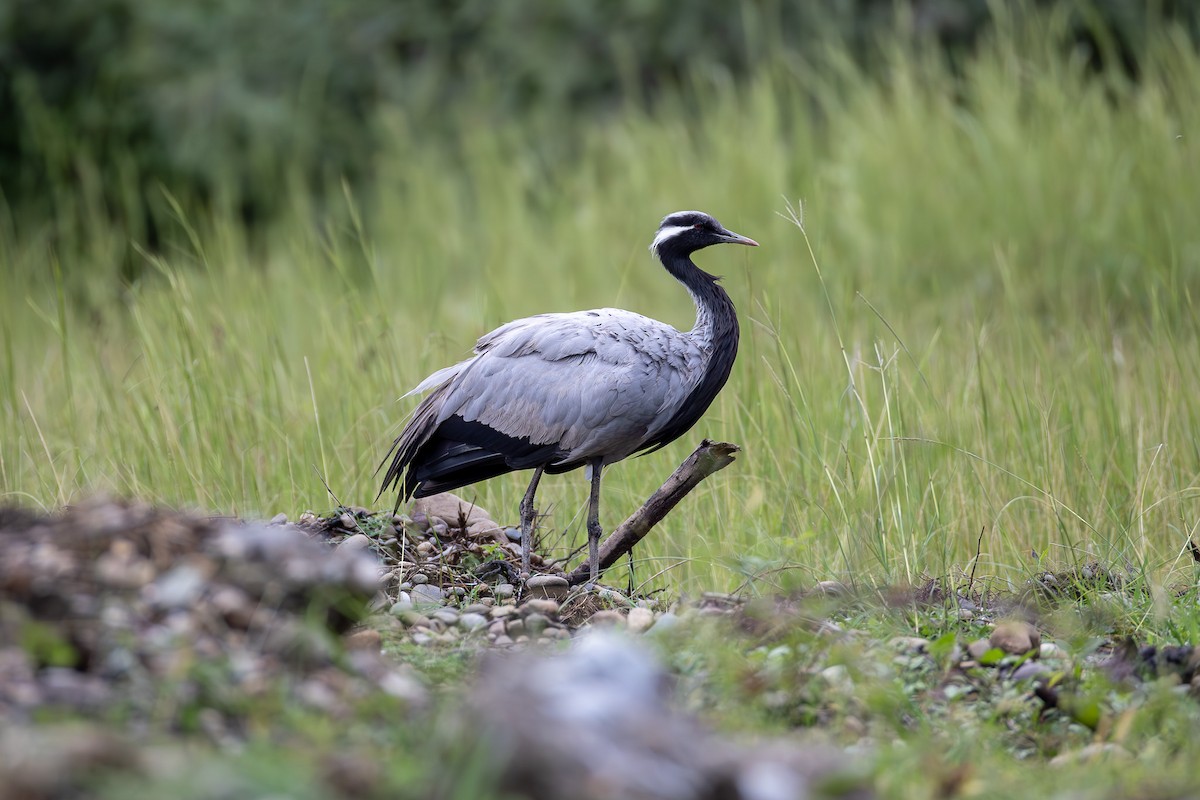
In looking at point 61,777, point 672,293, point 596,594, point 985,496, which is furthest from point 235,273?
point 61,777

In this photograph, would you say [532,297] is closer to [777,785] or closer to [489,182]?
[489,182]

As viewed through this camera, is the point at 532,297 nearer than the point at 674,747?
No

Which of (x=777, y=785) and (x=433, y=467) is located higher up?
(x=777, y=785)

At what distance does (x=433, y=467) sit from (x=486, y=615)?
3.70 feet

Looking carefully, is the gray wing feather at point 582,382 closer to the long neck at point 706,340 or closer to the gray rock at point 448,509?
the long neck at point 706,340

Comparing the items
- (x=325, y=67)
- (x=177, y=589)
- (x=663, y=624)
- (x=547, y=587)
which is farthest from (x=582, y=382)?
(x=325, y=67)

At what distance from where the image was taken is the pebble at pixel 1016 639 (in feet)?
12.6

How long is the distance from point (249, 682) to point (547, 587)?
204 cm

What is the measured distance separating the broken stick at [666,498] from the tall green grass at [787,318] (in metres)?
0.43

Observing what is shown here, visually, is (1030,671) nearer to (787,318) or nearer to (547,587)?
(547,587)

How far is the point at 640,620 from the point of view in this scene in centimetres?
407

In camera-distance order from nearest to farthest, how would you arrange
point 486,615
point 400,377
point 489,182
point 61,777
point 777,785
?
1. point 61,777
2. point 777,785
3. point 486,615
4. point 400,377
5. point 489,182

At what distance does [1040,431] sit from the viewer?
5516 millimetres

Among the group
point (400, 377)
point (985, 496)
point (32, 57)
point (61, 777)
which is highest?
point (32, 57)
